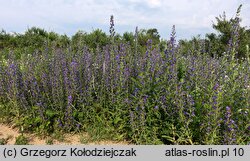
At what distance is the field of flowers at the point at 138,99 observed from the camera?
12.6 feet

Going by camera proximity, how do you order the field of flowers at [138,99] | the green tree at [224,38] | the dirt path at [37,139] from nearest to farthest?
the field of flowers at [138,99], the dirt path at [37,139], the green tree at [224,38]

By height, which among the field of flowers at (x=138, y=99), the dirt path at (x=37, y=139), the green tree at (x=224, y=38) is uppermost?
Answer: the green tree at (x=224, y=38)

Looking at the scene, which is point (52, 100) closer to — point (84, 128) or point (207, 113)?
point (84, 128)

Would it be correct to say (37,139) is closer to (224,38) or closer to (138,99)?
(138,99)

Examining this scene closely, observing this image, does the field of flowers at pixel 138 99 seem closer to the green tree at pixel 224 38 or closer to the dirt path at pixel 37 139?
the dirt path at pixel 37 139

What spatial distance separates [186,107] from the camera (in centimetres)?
402

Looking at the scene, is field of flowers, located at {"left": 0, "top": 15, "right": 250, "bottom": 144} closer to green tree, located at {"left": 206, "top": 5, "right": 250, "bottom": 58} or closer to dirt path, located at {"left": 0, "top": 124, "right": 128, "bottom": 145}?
dirt path, located at {"left": 0, "top": 124, "right": 128, "bottom": 145}

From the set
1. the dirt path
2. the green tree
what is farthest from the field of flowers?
the green tree

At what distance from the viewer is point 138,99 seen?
4.19m

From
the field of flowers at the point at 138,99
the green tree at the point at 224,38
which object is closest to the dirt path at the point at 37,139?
the field of flowers at the point at 138,99

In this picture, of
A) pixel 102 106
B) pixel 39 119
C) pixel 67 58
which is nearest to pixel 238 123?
pixel 102 106

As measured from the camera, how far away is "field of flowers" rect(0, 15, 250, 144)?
384 centimetres

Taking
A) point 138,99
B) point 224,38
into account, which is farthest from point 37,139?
point 224,38

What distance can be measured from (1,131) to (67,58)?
1.80 meters
